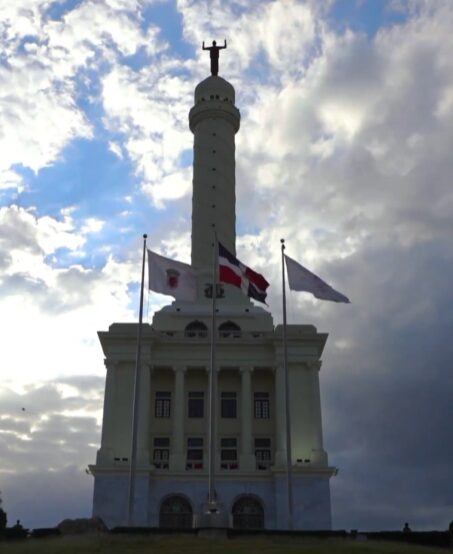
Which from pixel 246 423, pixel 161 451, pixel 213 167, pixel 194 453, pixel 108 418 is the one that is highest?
pixel 213 167

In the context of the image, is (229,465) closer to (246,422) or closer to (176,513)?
(246,422)

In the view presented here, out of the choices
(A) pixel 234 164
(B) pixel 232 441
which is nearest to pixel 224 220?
(A) pixel 234 164

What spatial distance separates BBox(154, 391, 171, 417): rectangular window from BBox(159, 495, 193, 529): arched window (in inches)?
322

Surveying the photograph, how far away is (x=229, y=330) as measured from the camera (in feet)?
230

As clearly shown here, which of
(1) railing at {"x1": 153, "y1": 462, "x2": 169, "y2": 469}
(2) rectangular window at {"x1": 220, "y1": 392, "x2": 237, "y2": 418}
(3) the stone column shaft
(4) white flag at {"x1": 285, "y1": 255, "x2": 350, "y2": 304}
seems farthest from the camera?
(2) rectangular window at {"x1": 220, "y1": 392, "x2": 237, "y2": 418}

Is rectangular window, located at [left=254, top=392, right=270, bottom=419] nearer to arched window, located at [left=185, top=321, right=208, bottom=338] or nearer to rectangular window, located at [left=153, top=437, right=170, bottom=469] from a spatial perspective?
arched window, located at [left=185, top=321, right=208, bottom=338]

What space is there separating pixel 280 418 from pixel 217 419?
19.2 ft

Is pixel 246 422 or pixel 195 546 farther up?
pixel 246 422

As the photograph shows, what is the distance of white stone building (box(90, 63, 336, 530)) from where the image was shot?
198 ft

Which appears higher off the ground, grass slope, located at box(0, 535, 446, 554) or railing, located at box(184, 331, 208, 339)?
railing, located at box(184, 331, 208, 339)

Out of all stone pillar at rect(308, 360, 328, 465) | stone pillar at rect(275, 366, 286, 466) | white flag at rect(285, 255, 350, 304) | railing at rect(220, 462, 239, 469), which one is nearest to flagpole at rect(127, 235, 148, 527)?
white flag at rect(285, 255, 350, 304)

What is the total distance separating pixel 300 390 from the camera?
65875 millimetres

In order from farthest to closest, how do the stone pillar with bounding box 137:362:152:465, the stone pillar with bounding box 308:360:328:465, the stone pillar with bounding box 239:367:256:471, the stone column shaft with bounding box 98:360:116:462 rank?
the stone pillar with bounding box 239:367:256:471 → the stone pillar with bounding box 308:360:328:465 → the stone column shaft with bounding box 98:360:116:462 → the stone pillar with bounding box 137:362:152:465

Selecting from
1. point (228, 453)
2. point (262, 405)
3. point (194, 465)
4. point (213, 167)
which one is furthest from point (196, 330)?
point (213, 167)
